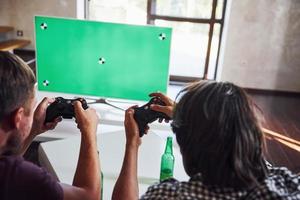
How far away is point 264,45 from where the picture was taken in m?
4.65

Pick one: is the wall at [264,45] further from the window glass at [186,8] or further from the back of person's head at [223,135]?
the back of person's head at [223,135]

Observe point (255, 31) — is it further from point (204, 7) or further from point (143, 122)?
point (143, 122)

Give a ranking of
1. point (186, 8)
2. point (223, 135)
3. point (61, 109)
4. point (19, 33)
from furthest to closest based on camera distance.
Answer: point (19, 33) < point (186, 8) < point (61, 109) < point (223, 135)

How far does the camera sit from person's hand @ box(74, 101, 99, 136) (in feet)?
3.54

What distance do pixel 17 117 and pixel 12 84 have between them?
3.6 inches

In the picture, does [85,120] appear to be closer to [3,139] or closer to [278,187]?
[3,139]

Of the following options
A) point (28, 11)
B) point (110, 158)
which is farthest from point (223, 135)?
point (28, 11)

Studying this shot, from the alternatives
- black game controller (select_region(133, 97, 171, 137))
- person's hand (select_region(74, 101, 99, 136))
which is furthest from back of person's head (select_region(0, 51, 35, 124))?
black game controller (select_region(133, 97, 171, 137))

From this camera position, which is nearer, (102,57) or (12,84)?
(12,84)

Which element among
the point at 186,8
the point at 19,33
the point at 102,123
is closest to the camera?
the point at 102,123

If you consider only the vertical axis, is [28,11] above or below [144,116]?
above

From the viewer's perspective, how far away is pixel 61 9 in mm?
4859

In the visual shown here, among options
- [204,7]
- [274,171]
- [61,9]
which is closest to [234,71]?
[204,7]

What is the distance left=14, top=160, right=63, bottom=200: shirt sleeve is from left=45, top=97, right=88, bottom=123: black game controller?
14.0 inches
